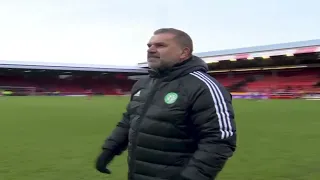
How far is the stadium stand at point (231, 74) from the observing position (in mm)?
45594

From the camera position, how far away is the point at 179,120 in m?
2.19

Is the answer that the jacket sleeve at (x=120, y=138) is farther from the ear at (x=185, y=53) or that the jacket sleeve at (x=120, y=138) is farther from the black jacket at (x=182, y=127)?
the ear at (x=185, y=53)

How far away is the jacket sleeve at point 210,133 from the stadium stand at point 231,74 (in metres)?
39.2

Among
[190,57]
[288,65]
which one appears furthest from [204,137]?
[288,65]

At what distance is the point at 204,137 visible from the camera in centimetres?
213

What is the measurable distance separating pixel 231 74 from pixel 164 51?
194 ft

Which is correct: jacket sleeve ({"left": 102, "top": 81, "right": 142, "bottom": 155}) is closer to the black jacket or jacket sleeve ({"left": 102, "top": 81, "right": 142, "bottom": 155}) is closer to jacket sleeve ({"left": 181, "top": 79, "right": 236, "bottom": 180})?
the black jacket

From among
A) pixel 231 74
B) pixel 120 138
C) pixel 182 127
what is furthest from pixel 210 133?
pixel 231 74

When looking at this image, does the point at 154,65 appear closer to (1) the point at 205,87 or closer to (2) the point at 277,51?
(1) the point at 205,87

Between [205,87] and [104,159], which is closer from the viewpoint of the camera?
[205,87]

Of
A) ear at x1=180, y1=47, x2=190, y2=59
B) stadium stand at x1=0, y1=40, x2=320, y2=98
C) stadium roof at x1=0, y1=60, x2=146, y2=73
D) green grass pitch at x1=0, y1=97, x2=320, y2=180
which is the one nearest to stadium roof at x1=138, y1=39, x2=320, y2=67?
stadium stand at x1=0, y1=40, x2=320, y2=98

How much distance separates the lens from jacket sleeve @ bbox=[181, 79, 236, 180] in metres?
2.06

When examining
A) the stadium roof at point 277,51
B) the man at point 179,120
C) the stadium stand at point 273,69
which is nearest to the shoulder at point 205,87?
the man at point 179,120

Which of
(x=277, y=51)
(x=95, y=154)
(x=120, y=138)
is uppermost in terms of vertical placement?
(x=120, y=138)
